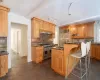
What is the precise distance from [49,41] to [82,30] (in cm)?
266

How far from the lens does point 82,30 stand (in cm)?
649

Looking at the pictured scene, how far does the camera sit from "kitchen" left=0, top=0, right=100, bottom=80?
2.96 meters

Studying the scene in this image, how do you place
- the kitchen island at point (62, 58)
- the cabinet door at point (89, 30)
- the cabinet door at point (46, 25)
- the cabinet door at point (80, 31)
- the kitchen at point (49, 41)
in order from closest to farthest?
the kitchen island at point (62, 58) < the kitchen at point (49, 41) < the cabinet door at point (46, 25) < the cabinet door at point (89, 30) < the cabinet door at point (80, 31)

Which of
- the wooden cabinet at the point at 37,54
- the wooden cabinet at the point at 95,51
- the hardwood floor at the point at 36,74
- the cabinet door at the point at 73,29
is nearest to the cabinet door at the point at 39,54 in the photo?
the wooden cabinet at the point at 37,54

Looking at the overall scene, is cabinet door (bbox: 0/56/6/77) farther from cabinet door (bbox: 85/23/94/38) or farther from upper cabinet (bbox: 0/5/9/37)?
cabinet door (bbox: 85/23/94/38)

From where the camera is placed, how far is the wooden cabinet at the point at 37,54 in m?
4.60

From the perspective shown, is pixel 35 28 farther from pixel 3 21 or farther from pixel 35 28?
pixel 3 21

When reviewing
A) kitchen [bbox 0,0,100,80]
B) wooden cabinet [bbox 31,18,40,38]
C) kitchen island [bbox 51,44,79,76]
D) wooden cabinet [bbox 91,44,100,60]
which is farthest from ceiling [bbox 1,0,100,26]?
wooden cabinet [bbox 91,44,100,60]

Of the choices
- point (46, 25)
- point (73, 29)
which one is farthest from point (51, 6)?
point (73, 29)

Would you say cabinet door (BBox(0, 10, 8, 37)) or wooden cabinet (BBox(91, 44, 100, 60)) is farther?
wooden cabinet (BBox(91, 44, 100, 60))

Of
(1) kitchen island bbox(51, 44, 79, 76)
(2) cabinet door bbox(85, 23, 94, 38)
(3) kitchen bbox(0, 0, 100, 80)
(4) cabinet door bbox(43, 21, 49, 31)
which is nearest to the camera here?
(1) kitchen island bbox(51, 44, 79, 76)

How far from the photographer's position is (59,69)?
3.18 m

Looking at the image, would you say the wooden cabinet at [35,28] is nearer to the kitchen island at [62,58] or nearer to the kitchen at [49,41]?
the kitchen at [49,41]

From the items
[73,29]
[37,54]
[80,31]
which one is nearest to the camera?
[37,54]
